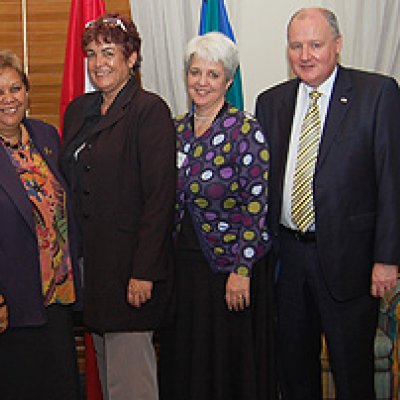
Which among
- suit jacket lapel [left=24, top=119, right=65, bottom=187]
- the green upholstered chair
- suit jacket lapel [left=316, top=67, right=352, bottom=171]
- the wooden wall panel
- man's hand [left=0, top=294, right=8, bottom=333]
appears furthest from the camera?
the wooden wall panel

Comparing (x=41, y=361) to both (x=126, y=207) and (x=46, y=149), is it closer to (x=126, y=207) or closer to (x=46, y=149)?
(x=126, y=207)

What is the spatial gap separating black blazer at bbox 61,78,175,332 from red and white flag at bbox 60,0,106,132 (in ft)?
2.84

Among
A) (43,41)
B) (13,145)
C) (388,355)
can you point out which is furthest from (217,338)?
(43,41)

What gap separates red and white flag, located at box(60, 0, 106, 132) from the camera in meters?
3.23

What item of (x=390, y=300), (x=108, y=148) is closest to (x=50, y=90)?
(x=108, y=148)

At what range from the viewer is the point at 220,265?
8.34ft

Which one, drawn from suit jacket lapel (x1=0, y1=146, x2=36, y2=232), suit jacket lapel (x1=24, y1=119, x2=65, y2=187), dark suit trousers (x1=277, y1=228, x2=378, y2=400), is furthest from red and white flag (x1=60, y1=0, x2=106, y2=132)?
dark suit trousers (x1=277, y1=228, x2=378, y2=400)

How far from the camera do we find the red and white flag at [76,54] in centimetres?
323

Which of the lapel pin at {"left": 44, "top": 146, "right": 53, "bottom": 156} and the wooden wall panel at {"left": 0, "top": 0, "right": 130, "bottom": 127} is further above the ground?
the wooden wall panel at {"left": 0, "top": 0, "right": 130, "bottom": 127}

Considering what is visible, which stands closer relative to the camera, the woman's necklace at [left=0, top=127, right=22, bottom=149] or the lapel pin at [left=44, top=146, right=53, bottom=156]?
the woman's necklace at [left=0, top=127, right=22, bottom=149]

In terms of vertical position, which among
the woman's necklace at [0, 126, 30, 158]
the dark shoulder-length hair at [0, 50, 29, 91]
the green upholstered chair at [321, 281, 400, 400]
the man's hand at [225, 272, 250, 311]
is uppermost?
the dark shoulder-length hair at [0, 50, 29, 91]

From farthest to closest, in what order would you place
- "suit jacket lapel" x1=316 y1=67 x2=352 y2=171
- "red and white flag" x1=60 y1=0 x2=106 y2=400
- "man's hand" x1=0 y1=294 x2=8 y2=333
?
1. "red and white flag" x1=60 y1=0 x2=106 y2=400
2. "suit jacket lapel" x1=316 y1=67 x2=352 y2=171
3. "man's hand" x1=0 y1=294 x2=8 y2=333

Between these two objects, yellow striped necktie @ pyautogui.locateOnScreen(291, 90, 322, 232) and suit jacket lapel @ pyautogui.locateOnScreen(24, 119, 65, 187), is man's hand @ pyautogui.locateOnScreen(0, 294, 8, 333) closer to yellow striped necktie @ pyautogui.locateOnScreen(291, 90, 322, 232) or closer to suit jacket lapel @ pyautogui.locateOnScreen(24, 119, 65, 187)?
suit jacket lapel @ pyautogui.locateOnScreen(24, 119, 65, 187)

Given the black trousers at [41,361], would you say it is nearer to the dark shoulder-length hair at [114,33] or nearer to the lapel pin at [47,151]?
the lapel pin at [47,151]
